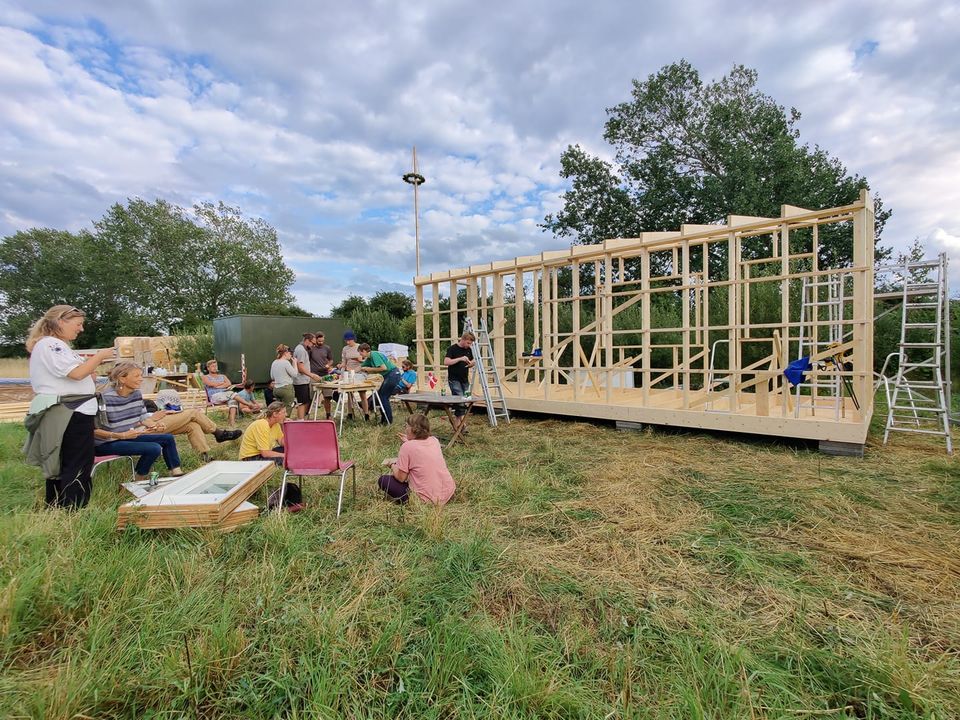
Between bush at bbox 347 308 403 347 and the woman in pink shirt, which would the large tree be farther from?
the woman in pink shirt

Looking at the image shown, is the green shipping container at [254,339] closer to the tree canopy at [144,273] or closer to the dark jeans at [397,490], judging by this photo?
the dark jeans at [397,490]

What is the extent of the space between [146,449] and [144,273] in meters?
33.3

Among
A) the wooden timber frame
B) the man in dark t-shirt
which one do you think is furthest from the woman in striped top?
the wooden timber frame

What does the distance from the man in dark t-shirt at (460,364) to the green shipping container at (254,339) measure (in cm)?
871

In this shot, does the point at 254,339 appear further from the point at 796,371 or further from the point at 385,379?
the point at 796,371

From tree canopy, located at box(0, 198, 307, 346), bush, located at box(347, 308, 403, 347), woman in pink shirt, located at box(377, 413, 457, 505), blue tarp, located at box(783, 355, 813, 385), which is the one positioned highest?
tree canopy, located at box(0, 198, 307, 346)

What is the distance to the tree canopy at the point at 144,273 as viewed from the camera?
102 ft

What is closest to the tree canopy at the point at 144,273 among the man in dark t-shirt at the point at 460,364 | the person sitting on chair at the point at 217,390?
the person sitting on chair at the point at 217,390

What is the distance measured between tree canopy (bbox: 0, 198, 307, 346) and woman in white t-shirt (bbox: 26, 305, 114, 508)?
30567 mm

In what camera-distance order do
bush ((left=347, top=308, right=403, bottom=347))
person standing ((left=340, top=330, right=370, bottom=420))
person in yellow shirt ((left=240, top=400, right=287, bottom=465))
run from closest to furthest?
person in yellow shirt ((left=240, top=400, right=287, bottom=465))
person standing ((left=340, top=330, right=370, bottom=420))
bush ((left=347, top=308, right=403, bottom=347))

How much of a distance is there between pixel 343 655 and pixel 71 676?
1001 mm

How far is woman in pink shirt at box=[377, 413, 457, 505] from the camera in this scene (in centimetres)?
387

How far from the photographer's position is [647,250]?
7.24m

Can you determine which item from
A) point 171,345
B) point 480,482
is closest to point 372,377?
point 480,482
